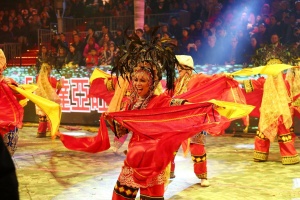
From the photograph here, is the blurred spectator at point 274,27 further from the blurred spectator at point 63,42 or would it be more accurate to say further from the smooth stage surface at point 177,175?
the blurred spectator at point 63,42

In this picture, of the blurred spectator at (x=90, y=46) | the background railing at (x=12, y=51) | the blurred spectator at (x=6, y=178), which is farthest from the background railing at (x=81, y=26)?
the blurred spectator at (x=6, y=178)

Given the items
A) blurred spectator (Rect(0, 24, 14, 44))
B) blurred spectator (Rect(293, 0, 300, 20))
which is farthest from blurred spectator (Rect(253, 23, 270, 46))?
blurred spectator (Rect(0, 24, 14, 44))

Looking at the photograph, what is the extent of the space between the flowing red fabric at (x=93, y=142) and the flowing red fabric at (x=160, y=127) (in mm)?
234

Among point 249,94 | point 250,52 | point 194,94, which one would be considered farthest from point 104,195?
point 250,52

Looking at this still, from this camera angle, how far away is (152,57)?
3584 mm

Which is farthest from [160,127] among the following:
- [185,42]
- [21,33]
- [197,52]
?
[21,33]

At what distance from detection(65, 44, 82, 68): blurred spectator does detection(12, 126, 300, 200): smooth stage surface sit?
10.3 ft

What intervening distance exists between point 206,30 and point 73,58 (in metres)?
3.23

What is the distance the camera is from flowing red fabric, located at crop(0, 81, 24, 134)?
16.5ft

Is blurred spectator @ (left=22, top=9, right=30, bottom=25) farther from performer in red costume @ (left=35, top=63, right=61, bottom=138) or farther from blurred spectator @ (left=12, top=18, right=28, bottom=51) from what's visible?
performer in red costume @ (left=35, top=63, right=61, bottom=138)

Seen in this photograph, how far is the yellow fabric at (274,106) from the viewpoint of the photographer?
697cm

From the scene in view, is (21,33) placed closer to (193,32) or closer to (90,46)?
(90,46)

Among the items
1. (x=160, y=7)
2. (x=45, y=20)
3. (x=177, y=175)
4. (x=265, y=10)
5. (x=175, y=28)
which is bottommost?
(x=177, y=175)

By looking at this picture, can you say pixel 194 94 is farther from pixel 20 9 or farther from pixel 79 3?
pixel 20 9
